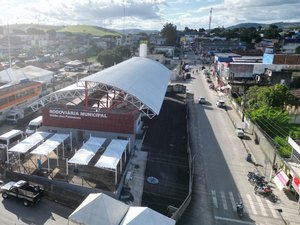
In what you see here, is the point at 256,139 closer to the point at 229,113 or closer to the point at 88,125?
the point at 229,113

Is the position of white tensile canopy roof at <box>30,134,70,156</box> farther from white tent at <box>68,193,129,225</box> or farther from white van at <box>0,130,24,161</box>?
white tent at <box>68,193,129,225</box>

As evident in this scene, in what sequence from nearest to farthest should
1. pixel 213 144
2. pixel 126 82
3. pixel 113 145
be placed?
pixel 113 145 < pixel 126 82 < pixel 213 144

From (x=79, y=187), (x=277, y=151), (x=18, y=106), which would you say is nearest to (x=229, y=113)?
(x=277, y=151)

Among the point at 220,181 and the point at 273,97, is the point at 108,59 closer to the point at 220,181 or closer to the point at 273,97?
the point at 273,97

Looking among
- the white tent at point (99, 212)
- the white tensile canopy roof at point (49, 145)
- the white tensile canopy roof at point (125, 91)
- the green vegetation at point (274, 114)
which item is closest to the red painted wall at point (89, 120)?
the white tensile canopy roof at point (125, 91)

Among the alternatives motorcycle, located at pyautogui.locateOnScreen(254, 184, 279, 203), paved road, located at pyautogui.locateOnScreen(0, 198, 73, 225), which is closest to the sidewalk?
motorcycle, located at pyautogui.locateOnScreen(254, 184, 279, 203)

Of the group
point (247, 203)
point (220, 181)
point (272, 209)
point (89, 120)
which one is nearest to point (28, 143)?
point (89, 120)

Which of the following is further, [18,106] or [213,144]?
[18,106]
